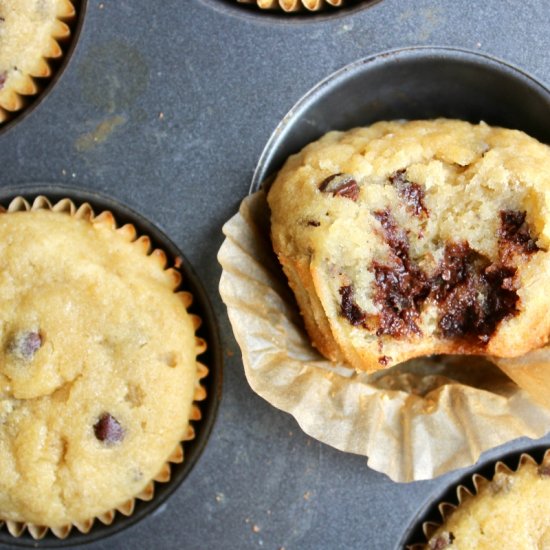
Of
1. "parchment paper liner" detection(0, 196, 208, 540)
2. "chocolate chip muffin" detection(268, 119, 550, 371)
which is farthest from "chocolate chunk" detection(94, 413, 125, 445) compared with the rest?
"chocolate chip muffin" detection(268, 119, 550, 371)

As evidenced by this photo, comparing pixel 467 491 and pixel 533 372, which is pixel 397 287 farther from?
pixel 467 491

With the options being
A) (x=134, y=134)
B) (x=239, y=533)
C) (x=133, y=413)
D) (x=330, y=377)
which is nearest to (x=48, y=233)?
(x=134, y=134)

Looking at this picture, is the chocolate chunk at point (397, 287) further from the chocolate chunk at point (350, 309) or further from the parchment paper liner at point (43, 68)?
the parchment paper liner at point (43, 68)

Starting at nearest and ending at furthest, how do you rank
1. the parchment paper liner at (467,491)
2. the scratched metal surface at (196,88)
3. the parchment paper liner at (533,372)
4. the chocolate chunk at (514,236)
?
the chocolate chunk at (514,236)
the parchment paper liner at (533,372)
the scratched metal surface at (196,88)
the parchment paper liner at (467,491)

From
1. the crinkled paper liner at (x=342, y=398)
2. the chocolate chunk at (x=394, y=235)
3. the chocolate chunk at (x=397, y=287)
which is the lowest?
the crinkled paper liner at (x=342, y=398)

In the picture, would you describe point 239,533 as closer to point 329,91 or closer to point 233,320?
point 233,320

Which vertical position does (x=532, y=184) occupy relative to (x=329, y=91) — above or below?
above

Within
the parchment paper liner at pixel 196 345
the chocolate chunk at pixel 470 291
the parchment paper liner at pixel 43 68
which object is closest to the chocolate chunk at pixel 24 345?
the parchment paper liner at pixel 196 345
